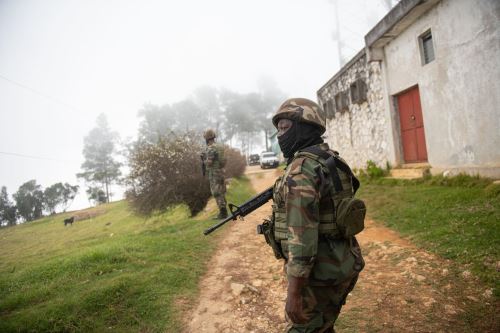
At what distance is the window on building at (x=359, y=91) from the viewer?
10984 millimetres

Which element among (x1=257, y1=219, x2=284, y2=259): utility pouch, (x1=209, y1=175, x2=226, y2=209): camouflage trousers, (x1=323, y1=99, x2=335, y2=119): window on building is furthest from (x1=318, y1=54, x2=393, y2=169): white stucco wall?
(x1=257, y1=219, x2=284, y2=259): utility pouch

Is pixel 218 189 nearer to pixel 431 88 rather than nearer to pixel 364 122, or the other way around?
pixel 431 88

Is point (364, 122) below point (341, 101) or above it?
below

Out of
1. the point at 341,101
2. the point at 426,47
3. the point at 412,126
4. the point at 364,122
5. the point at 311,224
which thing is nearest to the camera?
the point at 311,224

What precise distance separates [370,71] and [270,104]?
156ft

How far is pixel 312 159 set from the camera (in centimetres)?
171

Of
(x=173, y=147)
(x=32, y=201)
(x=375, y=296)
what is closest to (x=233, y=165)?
(x=173, y=147)

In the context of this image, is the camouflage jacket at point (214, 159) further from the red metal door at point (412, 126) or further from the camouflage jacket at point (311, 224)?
the red metal door at point (412, 126)

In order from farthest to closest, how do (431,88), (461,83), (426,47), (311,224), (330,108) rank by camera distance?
1. (330,108)
2. (426,47)
3. (431,88)
4. (461,83)
5. (311,224)

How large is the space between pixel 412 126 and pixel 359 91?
2.96 meters

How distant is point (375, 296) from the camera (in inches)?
127

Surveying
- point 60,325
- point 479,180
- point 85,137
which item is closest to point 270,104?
point 85,137

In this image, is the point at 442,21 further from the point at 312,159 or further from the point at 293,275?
the point at 293,275

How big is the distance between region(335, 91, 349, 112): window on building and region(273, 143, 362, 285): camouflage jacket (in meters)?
11.6
